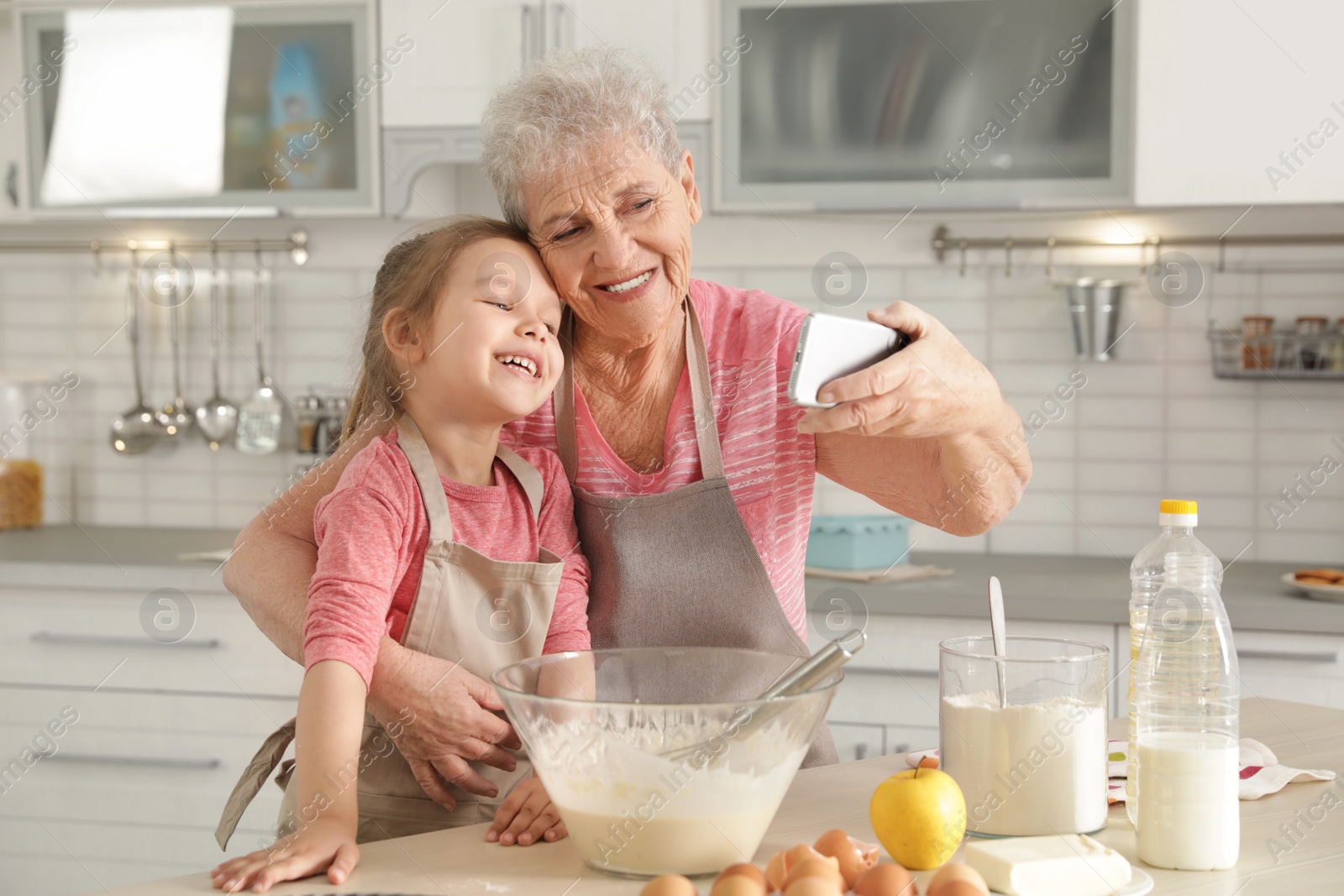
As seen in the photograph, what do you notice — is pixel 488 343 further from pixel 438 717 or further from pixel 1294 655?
pixel 1294 655

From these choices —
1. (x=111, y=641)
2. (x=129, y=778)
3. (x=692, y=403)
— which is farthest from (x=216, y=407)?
(x=692, y=403)

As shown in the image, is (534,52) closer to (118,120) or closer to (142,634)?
(118,120)

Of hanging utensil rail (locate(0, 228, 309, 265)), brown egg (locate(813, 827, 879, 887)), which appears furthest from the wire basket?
hanging utensil rail (locate(0, 228, 309, 265))

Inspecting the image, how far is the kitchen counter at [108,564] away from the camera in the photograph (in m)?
2.43

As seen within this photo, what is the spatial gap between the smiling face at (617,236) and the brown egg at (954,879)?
682 millimetres

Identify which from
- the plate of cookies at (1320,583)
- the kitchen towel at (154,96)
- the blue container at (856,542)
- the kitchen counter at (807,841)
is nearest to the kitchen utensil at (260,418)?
the kitchen towel at (154,96)

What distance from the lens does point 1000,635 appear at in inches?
36.6

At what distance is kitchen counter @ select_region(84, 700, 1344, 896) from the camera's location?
0.83 metres

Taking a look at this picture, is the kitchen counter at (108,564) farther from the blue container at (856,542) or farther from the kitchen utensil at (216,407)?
the blue container at (856,542)

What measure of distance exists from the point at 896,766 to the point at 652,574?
321mm

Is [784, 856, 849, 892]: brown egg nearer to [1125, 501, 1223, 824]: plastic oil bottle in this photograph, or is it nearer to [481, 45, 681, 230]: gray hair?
[1125, 501, 1223, 824]: plastic oil bottle

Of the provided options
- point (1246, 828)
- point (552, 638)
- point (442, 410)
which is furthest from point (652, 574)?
point (1246, 828)

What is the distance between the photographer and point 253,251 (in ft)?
9.52

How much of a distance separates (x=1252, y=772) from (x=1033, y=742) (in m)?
0.31
